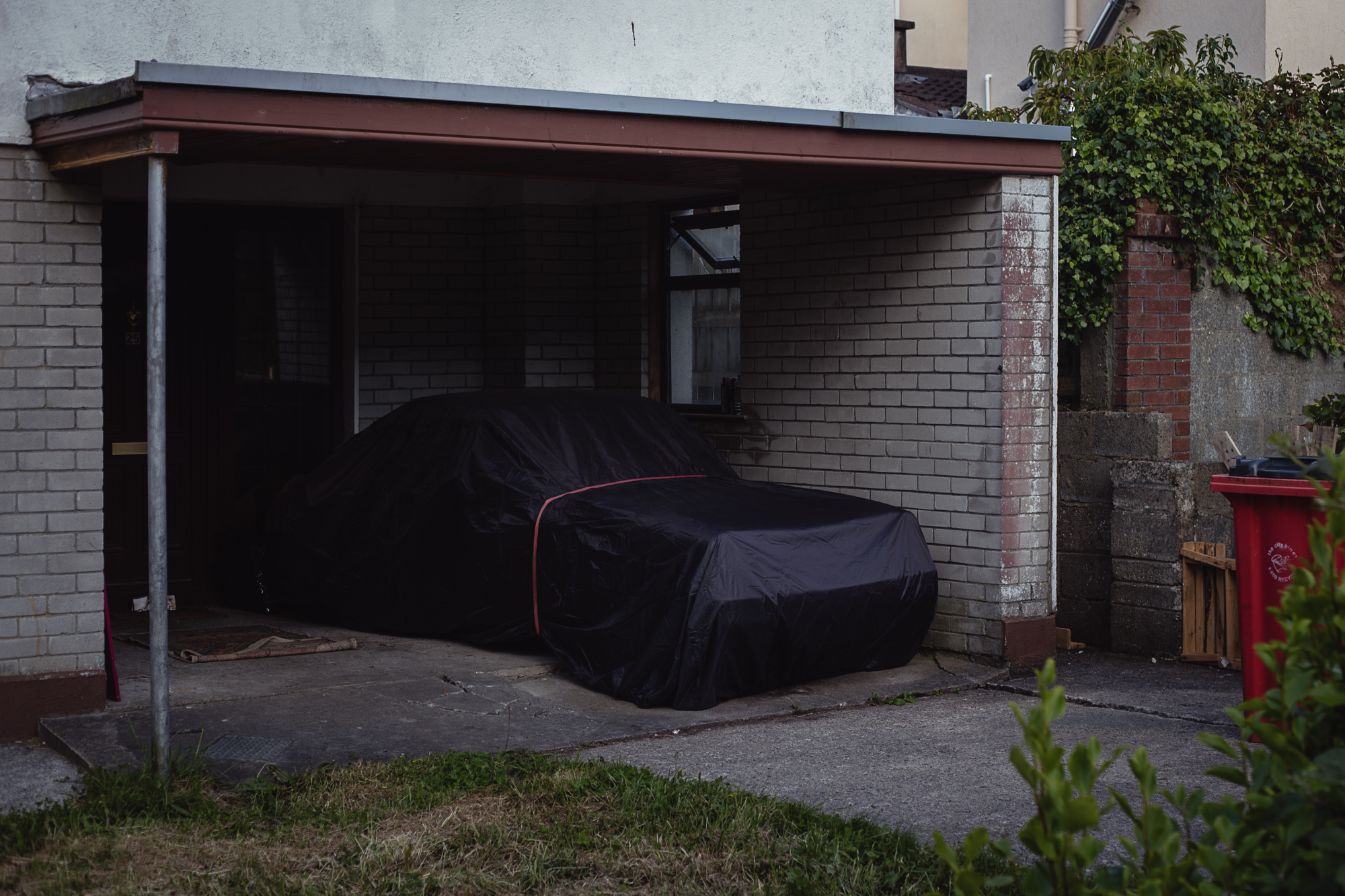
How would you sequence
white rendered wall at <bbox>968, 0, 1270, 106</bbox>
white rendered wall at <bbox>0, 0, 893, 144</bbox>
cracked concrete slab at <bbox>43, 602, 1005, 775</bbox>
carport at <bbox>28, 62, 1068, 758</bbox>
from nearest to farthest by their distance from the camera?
carport at <bbox>28, 62, 1068, 758</bbox> < cracked concrete slab at <bbox>43, 602, 1005, 775</bbox> < white rendered wall at <bbox>0, 0, 893, 144</bbox> < white rendered wall at <bbox>968, 0, 1270, 106</bbox>

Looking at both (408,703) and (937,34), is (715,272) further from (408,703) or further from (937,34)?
(937,34)

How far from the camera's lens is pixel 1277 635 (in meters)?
5.82

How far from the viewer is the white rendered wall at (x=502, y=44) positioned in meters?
5.86

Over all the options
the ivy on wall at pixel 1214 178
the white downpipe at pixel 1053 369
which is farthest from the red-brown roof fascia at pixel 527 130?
the ivy on wall at pixel 1214 178

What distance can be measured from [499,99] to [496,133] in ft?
0.48

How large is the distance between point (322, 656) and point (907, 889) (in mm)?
4288

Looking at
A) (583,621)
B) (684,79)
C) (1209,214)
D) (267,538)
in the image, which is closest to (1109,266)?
(1209,214)

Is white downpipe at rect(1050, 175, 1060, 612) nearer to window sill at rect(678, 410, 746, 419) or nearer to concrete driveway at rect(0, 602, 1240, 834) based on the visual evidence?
concrete driveway at rect(0, 602, 1240, 834)

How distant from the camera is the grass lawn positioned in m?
4.10

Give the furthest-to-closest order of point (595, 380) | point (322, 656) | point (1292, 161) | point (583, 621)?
point (595, 380) → point (1292, 161) → point (322, 656) → point (583, 621)

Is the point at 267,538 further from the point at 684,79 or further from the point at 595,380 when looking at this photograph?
the point at 684,79

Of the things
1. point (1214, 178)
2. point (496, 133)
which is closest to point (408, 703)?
point (496, 133)

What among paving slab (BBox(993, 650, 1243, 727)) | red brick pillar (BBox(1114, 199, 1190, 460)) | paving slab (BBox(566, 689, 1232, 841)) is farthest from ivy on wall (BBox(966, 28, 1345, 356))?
paving slab (BBox(566, 689, 1232, 841))

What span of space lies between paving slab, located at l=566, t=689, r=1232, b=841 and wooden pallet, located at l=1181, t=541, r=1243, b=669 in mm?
1451
